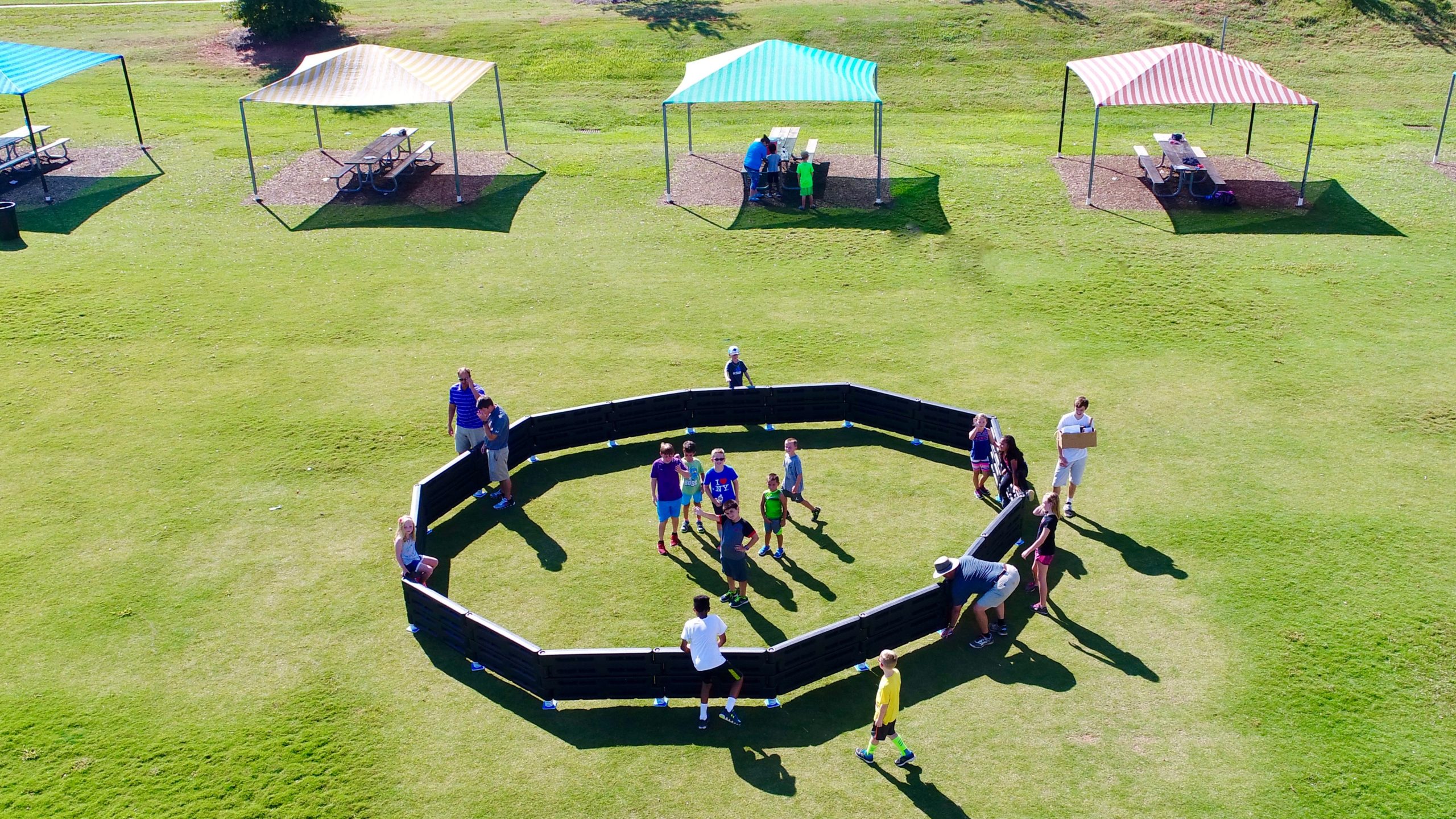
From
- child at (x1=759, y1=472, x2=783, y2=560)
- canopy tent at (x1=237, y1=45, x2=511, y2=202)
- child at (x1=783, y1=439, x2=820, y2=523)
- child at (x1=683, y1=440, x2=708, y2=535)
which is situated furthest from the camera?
canopy tent at (x1=237, y1=45, x2=511, y2=202)

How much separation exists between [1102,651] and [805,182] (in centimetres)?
1615

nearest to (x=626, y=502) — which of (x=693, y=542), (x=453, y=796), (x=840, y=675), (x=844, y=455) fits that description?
(x=693, y=542)

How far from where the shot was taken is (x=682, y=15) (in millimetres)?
40938

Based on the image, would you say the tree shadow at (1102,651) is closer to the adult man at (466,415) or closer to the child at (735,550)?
the child at (735,550)

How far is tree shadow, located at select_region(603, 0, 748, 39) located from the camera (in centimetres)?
3938

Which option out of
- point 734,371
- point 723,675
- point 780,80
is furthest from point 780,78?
point 723,675

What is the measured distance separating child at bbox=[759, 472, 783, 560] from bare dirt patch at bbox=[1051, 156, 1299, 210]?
50.3 ft

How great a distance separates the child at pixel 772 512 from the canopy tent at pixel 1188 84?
1460 centimetres

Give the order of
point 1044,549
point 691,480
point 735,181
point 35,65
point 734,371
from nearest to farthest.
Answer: point 1044,549 < point 691,480 < point 734,371 < point 735,181 < point 35,65

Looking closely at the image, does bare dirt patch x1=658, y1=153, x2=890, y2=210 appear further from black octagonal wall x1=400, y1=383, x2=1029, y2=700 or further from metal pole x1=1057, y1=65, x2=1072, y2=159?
black octagonal wall x1=400, y1=383, x2=1029, y2=700

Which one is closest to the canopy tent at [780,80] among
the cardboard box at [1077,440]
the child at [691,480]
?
the cardboard box at [1077,440]

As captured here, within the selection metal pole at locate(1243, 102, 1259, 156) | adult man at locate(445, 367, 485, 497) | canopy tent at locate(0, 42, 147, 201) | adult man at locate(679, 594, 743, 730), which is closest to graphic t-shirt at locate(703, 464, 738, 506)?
adult man at locate(679, 594, 743, 730)

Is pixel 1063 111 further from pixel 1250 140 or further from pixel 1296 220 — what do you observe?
pixel 1296 220

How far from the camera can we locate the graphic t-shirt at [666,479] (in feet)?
46.5
